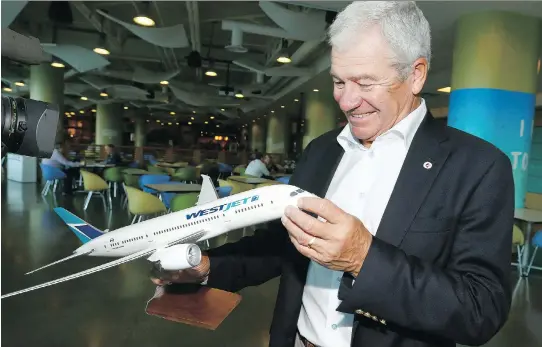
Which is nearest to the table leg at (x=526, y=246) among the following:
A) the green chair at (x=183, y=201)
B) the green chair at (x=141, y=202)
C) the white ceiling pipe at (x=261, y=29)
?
the green chair at (x=183, y=201)

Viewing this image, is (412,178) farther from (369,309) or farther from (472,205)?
(369,309)

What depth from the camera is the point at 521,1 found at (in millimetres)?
4430

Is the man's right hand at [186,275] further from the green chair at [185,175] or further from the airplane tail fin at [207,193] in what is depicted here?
the green chair at [185,175]

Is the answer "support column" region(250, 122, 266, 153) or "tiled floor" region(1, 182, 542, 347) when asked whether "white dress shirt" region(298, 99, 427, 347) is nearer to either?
"tiled floor" region(1, 182, 542, 347)

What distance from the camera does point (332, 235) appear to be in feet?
2.76

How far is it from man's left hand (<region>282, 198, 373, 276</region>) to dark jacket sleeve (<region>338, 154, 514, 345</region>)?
3cm

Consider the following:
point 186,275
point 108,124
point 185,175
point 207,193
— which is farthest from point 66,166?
point 108,124

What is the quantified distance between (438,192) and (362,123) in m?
0.27

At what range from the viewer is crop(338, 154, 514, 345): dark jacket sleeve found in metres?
0.84

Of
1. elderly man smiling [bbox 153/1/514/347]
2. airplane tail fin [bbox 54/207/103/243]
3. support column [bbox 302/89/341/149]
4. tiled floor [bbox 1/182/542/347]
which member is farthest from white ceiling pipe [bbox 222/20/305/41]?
support column [bbox 302/89/341/149]

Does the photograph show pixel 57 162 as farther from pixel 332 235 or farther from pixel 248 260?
pixel 332 235

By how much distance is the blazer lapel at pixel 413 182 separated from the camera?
38.4 inches

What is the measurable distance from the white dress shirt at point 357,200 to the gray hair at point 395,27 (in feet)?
0.60

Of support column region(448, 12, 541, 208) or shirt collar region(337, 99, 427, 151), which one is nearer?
shirt collar region(337, 99, 427, 151)
